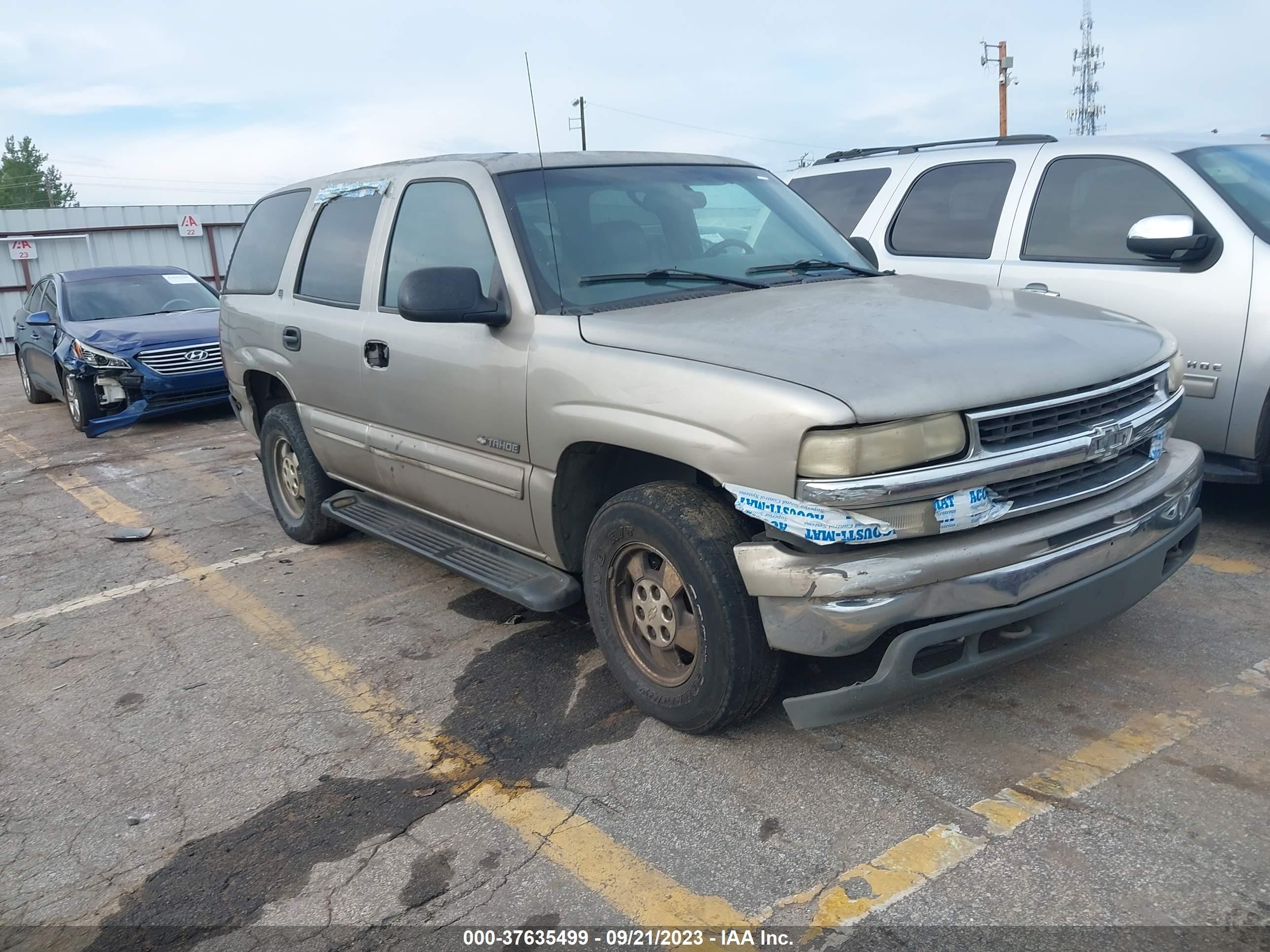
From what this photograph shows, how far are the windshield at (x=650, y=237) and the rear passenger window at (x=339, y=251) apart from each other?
105 centimetres

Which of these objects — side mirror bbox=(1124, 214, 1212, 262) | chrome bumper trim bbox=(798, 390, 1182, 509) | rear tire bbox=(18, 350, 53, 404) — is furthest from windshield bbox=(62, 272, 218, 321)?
chrome bumper trim bbox=(798, 390, 1182, 509)

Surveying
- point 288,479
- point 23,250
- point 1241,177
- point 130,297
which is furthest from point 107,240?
point 1241,177

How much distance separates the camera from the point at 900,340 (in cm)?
298

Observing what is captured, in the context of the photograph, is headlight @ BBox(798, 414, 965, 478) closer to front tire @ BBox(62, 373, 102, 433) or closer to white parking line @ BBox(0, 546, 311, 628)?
white parking line @ BBox(0, 546, 311, 628)

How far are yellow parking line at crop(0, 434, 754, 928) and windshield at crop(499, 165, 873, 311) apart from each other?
1.55 metres

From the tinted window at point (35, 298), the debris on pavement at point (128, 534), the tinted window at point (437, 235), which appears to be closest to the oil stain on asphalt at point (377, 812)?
the tinted window at point (437, 235)

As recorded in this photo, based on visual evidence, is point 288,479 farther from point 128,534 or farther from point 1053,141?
point 1053,141

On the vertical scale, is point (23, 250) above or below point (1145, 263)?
below

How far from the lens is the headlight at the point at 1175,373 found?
3.50 meters

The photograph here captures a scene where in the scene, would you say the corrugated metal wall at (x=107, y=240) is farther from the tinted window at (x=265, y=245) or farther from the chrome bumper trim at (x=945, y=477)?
the chrome bumper trim at (x=945, y=477)

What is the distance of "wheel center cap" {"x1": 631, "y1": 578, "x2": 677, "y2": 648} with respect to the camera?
3.24 m

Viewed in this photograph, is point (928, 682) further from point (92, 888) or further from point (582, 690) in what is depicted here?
point (92, 888)

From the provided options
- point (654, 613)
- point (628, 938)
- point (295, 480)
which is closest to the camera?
point (628, 938)

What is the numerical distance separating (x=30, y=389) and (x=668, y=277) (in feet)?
37.6
